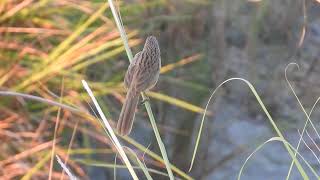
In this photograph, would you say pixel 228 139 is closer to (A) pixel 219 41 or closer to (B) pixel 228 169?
(B) pixel 228 169

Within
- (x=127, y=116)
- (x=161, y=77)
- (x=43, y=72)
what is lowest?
(x=161, y=77)

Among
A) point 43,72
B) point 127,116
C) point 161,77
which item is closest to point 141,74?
point 127,116

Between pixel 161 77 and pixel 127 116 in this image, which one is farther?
pixel 161 77

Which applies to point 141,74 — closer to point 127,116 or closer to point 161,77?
point 127,116

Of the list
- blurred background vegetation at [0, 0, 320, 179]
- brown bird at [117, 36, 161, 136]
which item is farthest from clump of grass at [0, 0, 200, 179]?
brown bird at [117, 36, 161, 136]

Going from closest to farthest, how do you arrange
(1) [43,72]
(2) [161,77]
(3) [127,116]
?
(3) [127,116], (1) [43,72], (2) [161,77]

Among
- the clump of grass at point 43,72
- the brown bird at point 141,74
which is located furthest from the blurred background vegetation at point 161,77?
the brown bird at point 141,74
